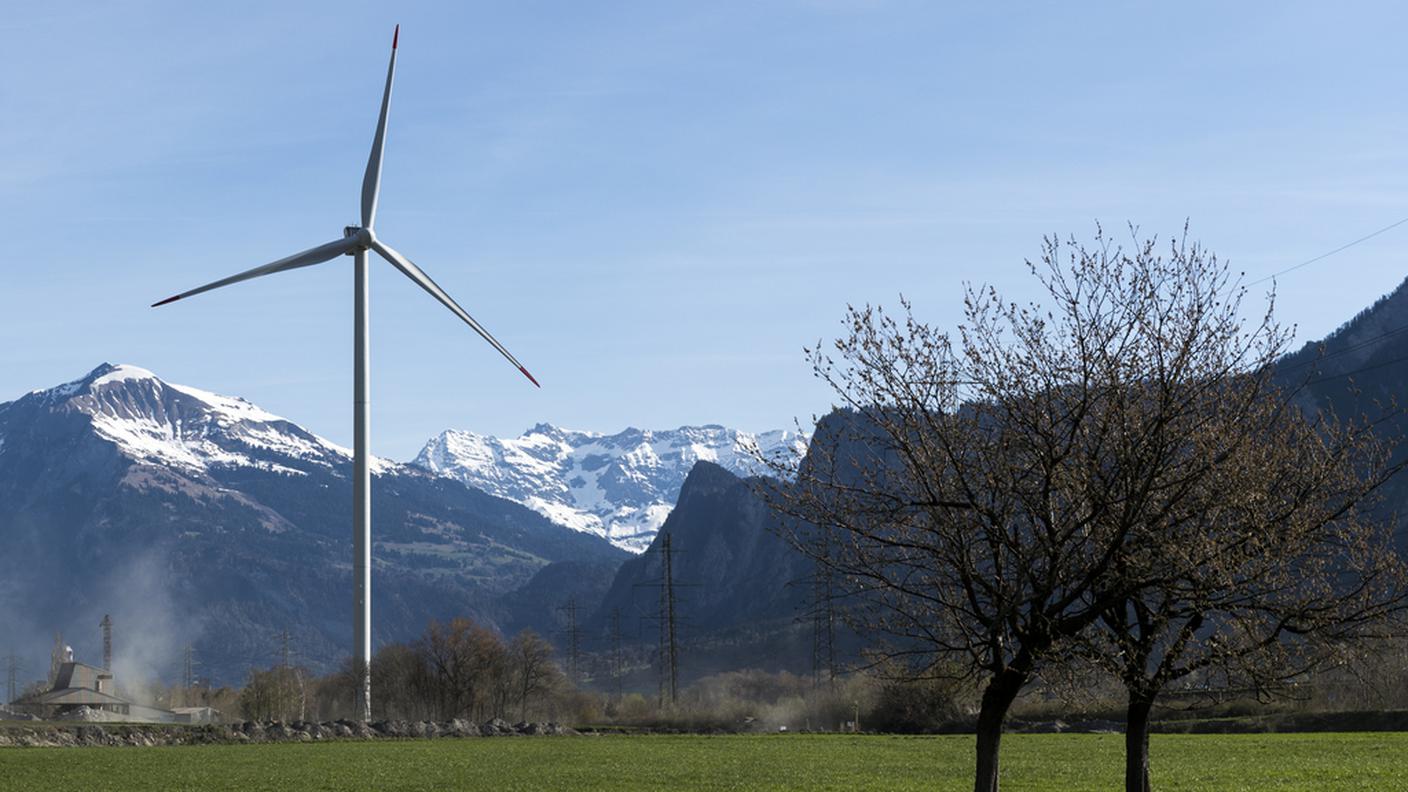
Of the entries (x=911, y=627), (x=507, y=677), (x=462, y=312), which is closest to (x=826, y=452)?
(x=911, y=627)

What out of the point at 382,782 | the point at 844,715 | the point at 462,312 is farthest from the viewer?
the point at 844,715

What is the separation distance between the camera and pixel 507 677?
184m

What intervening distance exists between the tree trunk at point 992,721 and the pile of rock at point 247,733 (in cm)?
8438

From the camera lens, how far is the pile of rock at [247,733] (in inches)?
3994

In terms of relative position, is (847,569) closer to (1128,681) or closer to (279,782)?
(1128,681)

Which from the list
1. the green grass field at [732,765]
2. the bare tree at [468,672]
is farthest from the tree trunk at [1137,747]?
the bare tree at [468,672]

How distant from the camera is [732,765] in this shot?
68.4 m

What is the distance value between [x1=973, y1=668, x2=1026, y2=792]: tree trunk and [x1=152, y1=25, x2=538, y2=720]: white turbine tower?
238 feet

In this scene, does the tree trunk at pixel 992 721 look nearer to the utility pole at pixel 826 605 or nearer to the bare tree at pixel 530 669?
the utility pole at pixel 826 605

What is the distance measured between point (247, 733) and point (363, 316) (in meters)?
31.0

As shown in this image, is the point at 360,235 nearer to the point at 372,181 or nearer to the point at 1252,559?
the point at 372,181

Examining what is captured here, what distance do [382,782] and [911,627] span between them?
36225 millimetres

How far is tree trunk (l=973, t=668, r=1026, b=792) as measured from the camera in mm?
28328

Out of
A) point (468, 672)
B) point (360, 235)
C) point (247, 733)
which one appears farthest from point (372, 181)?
point (468, 672)
